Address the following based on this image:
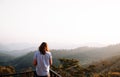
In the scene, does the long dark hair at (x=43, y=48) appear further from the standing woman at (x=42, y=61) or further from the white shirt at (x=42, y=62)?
the white shirt at (x=42, y=62)

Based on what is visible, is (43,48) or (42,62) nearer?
(43,48)

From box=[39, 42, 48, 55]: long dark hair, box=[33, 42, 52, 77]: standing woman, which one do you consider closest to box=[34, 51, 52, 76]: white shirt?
box=[33, 42, 52, 77]: standing woman

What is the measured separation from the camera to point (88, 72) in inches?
2852

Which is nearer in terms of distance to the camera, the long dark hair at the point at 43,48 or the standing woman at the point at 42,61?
the long dark hair at the point at 43,48

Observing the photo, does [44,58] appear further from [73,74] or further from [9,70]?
[9,70]

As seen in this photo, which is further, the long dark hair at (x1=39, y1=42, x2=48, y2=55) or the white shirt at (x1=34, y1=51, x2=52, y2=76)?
the white shirt at (x1=34, y1=51, x2=52, y2=76)

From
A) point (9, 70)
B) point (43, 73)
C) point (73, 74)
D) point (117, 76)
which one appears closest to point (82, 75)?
point (73, 74)

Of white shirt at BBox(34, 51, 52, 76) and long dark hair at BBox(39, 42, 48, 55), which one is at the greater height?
long dark hair at BBox(39, 42, 48, 55)

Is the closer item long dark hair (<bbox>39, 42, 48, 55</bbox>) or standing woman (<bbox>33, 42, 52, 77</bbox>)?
long dark hair (<bbox>39, 42, 48, 55</bbox>)

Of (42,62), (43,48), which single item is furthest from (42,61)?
(43,48)

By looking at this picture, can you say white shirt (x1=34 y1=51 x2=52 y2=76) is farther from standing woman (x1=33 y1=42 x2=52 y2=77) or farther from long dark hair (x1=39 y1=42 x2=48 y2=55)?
long dark hair (x1=39 y1=42 x2=48 y2=55)

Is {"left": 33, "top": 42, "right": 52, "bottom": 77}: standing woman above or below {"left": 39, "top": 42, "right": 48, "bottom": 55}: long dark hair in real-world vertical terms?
below

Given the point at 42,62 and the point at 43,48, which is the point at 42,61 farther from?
the point at 43,48

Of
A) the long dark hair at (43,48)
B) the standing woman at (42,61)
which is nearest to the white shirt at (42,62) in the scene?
the standing woman at (42,61)
